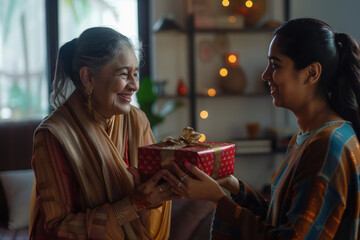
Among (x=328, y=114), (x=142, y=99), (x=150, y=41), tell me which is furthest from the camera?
(x=150, y=41)

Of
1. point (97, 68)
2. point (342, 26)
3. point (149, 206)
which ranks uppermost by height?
point (342, 26)

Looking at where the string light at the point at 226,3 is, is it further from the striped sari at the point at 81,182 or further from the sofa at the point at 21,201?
the striped sari at the point at 81,182

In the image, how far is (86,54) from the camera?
147cm

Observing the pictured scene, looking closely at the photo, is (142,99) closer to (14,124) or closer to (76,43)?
(14,124)

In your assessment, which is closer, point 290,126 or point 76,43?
point 76,43

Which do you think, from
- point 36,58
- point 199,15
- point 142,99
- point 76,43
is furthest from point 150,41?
point 76,43

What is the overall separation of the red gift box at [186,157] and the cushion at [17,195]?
5.86ft

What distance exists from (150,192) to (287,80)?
0.57 metres

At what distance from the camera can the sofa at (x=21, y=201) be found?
2.40 metres

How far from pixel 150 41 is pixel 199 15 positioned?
0.61 metres

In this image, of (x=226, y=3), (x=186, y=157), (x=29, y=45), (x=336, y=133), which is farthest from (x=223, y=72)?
(x=336, y=133)

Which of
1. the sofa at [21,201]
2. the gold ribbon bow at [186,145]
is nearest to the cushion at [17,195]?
the sofa at [21,201]

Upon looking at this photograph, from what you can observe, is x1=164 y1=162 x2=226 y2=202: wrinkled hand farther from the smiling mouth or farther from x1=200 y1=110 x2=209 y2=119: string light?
x1=200 y1=110 x2=209 y2=119: string light

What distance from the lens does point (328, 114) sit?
3.89ft
